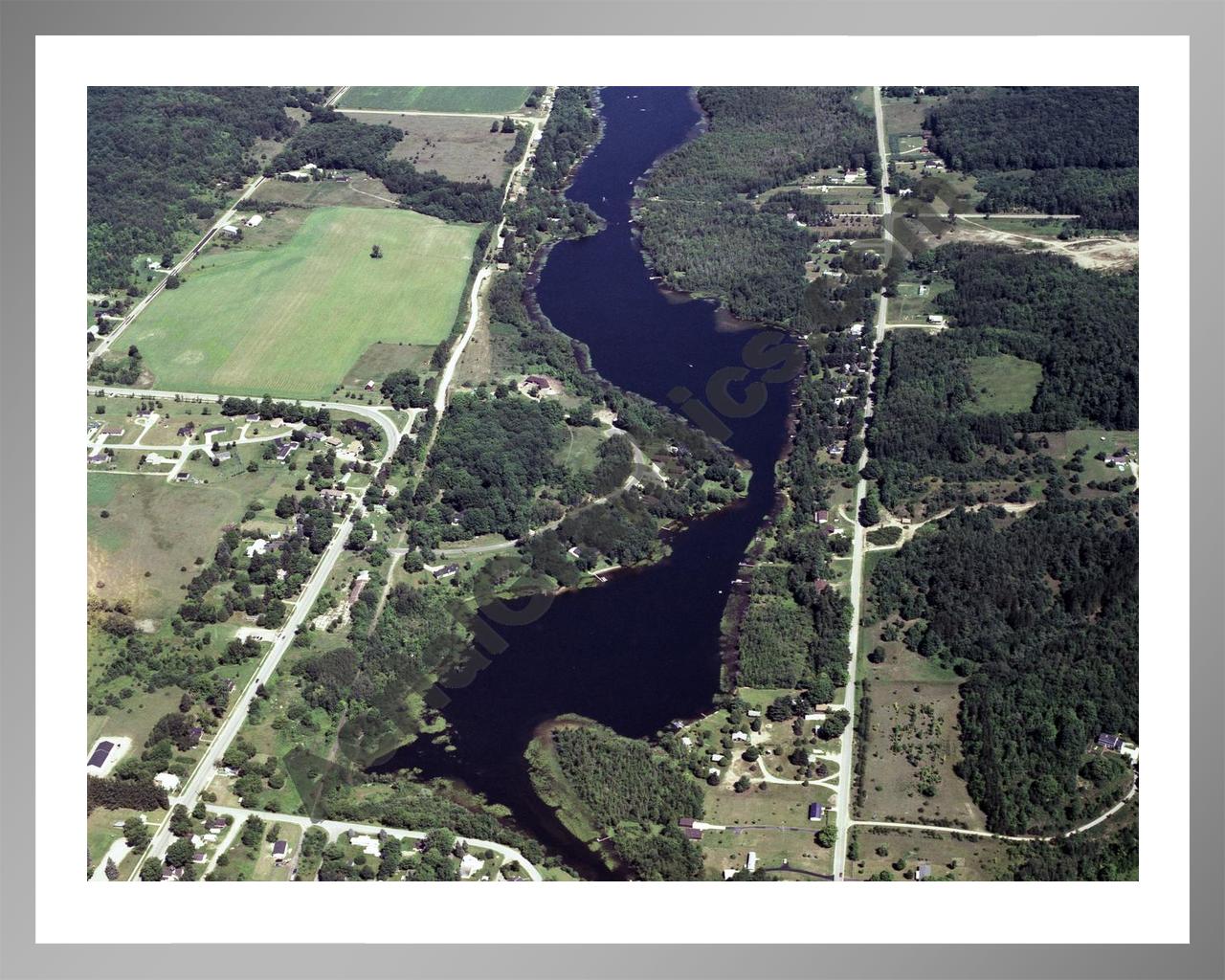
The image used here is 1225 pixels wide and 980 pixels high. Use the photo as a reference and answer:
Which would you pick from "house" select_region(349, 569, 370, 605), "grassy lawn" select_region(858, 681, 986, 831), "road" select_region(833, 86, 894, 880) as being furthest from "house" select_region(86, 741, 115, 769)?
"grassy lawn" select_region(858, 681, 986, 831)

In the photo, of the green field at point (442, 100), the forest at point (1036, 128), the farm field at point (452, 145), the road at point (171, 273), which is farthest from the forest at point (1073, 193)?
the road at point (171, 273)

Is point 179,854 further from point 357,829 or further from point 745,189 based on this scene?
point 745,189

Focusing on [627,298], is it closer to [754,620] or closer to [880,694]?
[754,620]

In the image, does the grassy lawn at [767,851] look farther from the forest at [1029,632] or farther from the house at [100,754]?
the house at [100,754]

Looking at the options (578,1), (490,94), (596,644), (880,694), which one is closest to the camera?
(578,1)

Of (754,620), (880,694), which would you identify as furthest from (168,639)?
(880,694)
